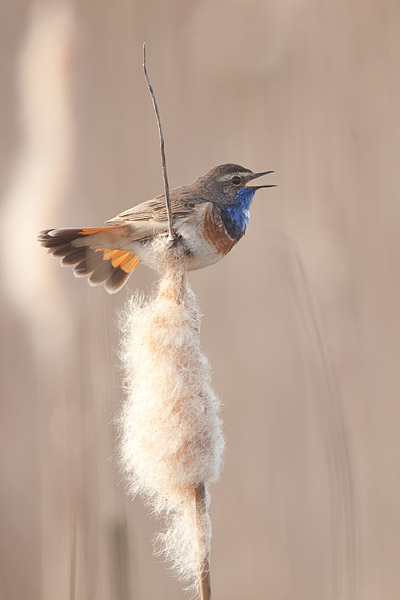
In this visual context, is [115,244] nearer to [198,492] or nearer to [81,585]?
[198,492]

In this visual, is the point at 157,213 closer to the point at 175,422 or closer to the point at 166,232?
the point at 166,232

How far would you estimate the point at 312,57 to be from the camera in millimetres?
2180

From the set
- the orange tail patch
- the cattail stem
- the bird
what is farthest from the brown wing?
the cattail stem

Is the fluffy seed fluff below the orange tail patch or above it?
below

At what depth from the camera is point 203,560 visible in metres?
0.96

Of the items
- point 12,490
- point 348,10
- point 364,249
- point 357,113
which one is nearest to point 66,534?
point 12,490

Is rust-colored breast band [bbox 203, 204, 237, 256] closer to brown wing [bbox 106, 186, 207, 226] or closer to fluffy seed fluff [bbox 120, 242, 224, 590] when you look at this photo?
brown wing [bbox 106, 186, 207, 226]

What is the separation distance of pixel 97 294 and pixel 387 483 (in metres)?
1.09

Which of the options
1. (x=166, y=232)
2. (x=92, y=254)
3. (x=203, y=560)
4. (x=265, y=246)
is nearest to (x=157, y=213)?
(x=166, y=232)

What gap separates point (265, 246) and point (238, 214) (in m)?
0.70

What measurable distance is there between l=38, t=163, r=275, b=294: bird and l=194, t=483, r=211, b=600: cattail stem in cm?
43

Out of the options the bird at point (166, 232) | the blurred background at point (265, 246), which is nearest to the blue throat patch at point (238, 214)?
the bird at point (166, 232)

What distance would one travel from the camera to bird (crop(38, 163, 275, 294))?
127 cm

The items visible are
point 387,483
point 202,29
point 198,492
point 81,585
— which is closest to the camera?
point 198,492
